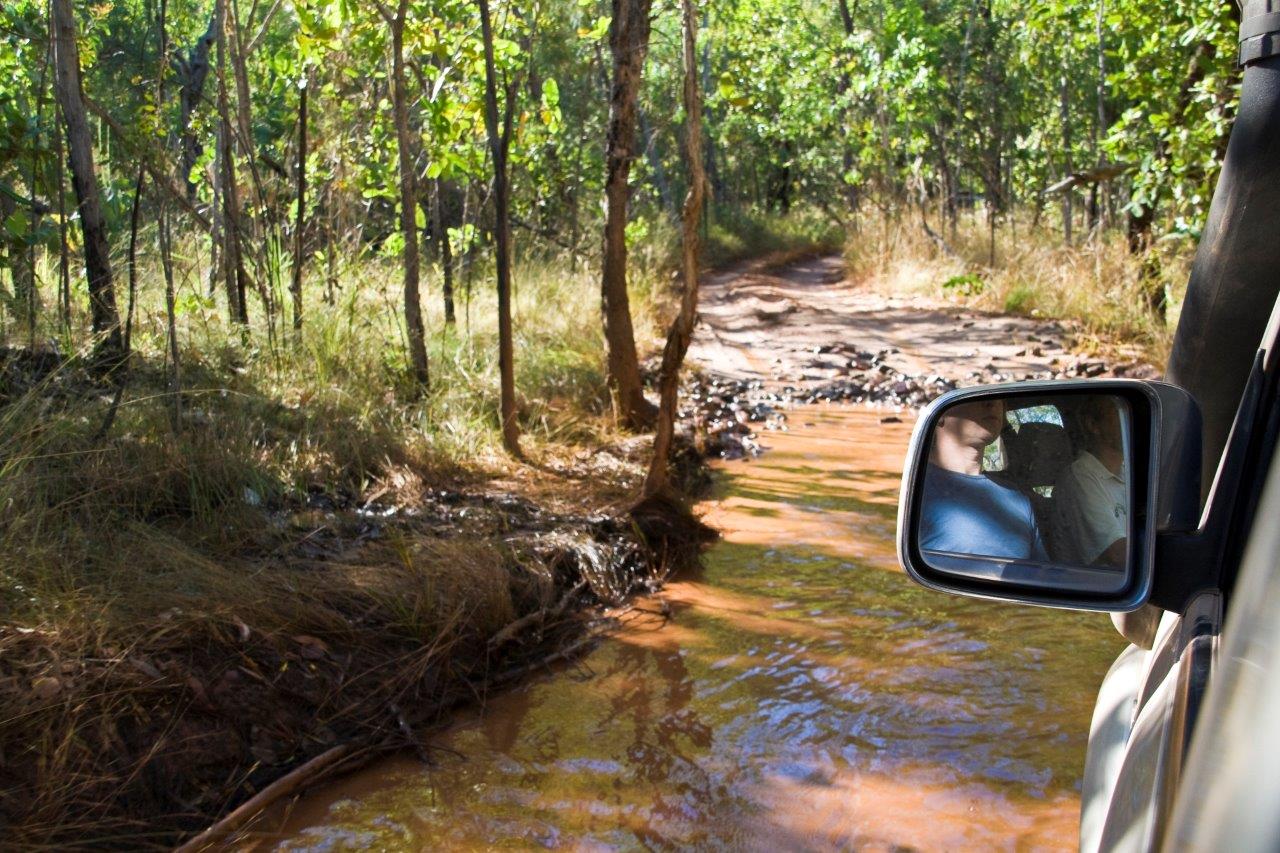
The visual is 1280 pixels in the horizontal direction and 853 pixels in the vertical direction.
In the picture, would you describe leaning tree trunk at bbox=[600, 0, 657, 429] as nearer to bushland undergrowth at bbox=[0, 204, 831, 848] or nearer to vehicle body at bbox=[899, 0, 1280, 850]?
bushland undergrowth at bbox=[0, 204, 831, 848]

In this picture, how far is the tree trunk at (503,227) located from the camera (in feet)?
22.4

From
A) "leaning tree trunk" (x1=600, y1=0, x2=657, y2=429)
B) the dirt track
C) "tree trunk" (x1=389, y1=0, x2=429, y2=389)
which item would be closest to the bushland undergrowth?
"tree trunk" (x1=389, y1=0, x2=429, y2=389)

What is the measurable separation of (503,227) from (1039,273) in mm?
8925

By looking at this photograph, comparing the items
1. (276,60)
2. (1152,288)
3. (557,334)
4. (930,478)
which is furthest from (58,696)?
(1152,288)

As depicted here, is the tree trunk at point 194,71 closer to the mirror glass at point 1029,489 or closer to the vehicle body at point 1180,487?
the mirror glass at point 1029,489

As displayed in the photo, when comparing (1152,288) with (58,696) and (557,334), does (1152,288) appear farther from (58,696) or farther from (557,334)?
(58,696)

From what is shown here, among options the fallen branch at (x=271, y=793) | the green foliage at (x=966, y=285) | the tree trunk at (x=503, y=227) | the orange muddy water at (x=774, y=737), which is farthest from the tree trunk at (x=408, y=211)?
the green foliage at (x=966, y=285)

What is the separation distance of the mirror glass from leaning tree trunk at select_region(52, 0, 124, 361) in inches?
197

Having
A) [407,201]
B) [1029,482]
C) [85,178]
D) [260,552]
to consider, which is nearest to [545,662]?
[260,552]

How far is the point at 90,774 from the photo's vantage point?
11.4ft

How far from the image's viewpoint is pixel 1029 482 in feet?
5.52

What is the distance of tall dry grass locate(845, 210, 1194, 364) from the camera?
11859mm

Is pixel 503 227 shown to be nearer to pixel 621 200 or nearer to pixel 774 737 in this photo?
pixel 621 200

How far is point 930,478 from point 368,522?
435 cm
